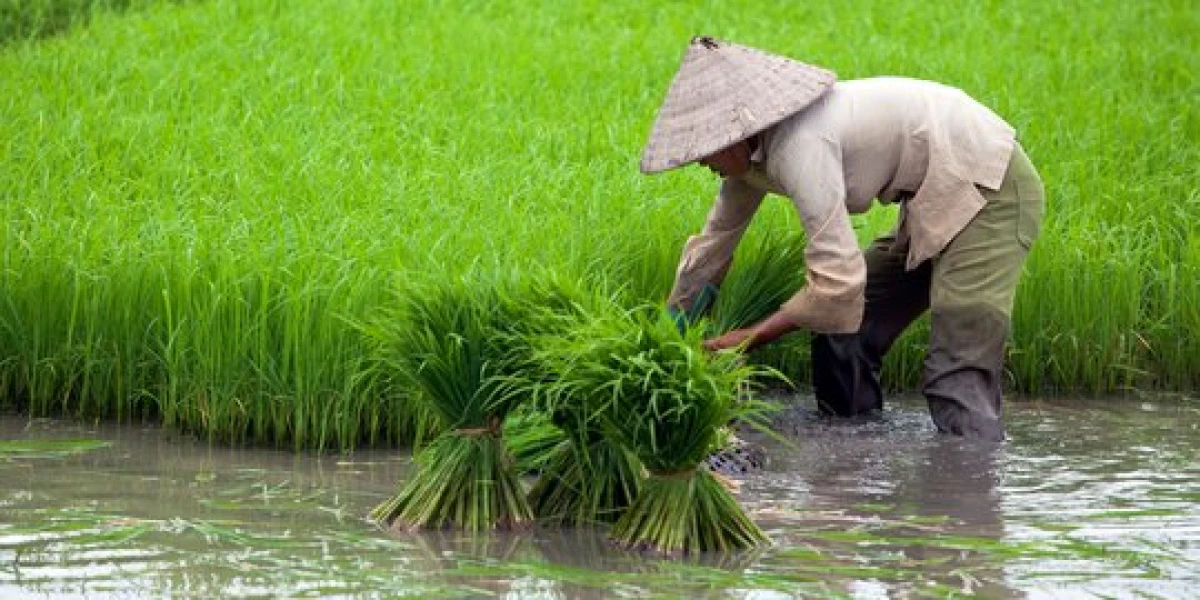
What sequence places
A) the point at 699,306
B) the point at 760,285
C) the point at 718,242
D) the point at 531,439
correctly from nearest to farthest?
the point at 531,439 < the point at 699,306 < the point at 718,242 < the point at 760,285

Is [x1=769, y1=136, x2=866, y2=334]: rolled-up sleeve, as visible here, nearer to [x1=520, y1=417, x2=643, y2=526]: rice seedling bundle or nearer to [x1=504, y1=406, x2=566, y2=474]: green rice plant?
[x1=504, y1=406, x2=566, y2=474]: green rice plant

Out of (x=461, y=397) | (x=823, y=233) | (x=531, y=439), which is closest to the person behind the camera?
(x=461, y=397)

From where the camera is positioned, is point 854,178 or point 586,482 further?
point 854,178

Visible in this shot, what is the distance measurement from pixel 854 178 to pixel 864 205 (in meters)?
0.10

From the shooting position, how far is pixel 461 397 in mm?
4527

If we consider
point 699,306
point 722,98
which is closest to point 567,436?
point 699,306

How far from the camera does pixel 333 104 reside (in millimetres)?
8672

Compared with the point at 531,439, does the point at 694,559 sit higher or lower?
lower

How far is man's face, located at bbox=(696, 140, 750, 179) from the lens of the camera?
524 centimetres

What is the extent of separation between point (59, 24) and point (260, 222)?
5.09 meters

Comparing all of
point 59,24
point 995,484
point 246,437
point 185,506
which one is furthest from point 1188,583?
point 59,24

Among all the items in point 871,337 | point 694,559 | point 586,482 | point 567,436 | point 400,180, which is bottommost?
point 694,559

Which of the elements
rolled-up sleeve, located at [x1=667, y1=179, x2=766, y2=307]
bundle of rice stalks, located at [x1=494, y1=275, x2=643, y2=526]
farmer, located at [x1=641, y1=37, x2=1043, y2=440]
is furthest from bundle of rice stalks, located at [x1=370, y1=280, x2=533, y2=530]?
rolled-up sleeve, located at [x1=667, y1=179, x2=766, y2=307]

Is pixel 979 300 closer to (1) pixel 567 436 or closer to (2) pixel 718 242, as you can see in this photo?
(2) pixel 718 242
